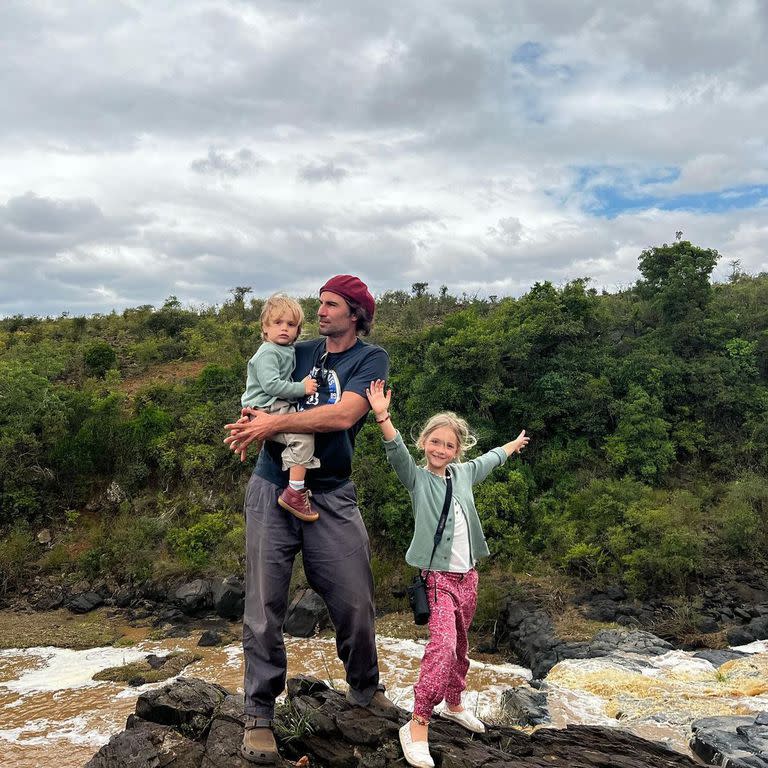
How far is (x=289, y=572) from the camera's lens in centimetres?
329

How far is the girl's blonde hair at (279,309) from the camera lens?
340 centimetres

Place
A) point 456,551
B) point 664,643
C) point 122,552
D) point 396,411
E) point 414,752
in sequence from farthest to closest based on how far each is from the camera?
1. point 396,411
2. point 122,552
3. point 664,643
4. point 456,551
5. point 414,752

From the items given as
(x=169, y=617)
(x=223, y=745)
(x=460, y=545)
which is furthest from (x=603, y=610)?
(x=223, y=745)

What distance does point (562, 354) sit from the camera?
16922 millimetres

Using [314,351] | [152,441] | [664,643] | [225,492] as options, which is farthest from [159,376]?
[314,351]

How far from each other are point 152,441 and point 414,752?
15.4 m

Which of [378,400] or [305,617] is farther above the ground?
[378,400]

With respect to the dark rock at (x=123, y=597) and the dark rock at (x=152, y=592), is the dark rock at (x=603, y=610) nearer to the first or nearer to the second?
the dark rock at (x=152, y=592)

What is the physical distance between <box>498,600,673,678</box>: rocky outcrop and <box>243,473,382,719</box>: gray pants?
7.72m

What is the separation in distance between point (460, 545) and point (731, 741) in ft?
12.3

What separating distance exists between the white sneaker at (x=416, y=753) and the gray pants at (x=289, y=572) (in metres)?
0.45

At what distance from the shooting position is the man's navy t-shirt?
3248 millimetres

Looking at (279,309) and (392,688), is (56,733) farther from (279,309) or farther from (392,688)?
(279,309)

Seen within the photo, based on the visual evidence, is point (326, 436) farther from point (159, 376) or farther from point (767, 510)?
point (159, 376)
